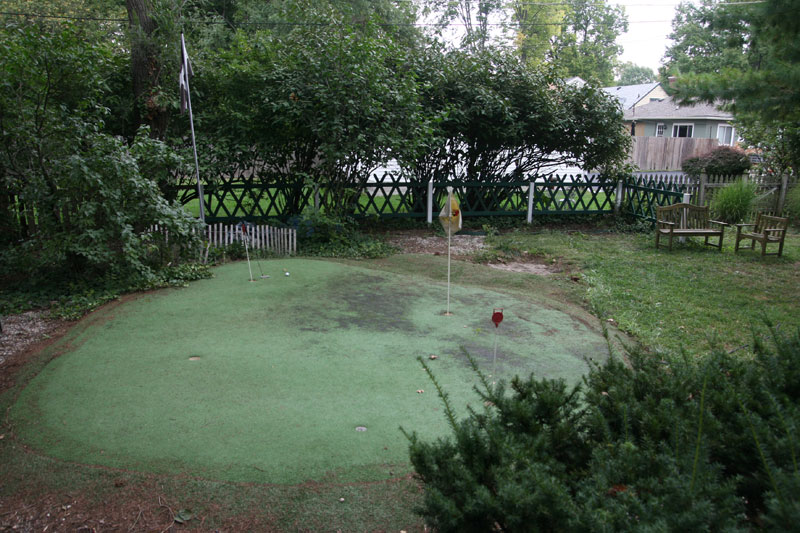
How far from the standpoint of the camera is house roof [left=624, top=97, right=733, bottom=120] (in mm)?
30445

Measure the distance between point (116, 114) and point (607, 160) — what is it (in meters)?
11.2

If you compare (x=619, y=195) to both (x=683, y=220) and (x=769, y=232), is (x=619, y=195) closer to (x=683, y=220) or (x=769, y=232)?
(x=683, y=220)

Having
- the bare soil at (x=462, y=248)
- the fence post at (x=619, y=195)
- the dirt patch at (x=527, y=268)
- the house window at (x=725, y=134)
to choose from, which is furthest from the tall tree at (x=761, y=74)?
the house window at (x=725, y=134)

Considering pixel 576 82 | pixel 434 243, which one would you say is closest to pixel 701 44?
pixel 576 82

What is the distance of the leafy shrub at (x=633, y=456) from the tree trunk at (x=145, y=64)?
9.75 m

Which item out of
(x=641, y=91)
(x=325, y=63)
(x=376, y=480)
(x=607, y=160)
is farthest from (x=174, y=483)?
(x=641, y=91)

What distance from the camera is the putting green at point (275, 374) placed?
3658mm

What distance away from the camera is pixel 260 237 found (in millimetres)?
10047

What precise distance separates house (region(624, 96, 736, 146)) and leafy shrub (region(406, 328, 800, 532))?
1232 inches

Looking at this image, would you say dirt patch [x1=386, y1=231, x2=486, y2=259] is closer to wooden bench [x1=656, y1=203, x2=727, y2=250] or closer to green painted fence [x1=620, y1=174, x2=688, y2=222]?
wooden bench [x1=656, y1=203, x2=727, y2=250]

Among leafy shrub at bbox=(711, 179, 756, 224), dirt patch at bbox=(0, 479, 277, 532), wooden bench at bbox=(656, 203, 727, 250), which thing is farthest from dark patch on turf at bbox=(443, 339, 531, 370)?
leafy shrub at bbox=(711, 179, 756, 224)

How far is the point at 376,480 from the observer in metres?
3.36

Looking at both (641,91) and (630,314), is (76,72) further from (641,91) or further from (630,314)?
(641,91)

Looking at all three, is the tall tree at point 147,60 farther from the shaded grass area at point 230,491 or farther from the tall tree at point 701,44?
the tall tree at point 701,44
